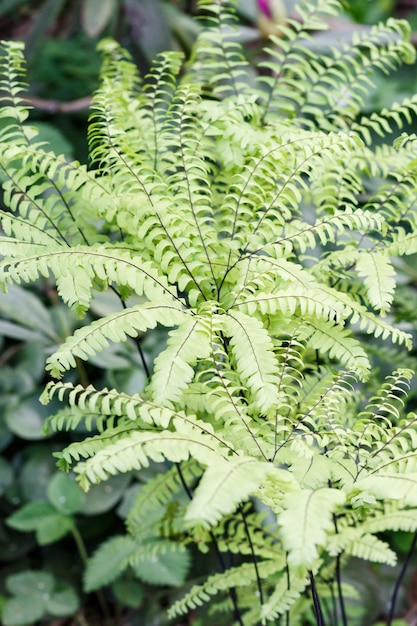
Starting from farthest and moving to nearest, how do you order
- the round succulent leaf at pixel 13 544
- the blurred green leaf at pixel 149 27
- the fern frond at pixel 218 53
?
the blurred green leaf at pixel 149 27 → the round succulent leaf at pixel 13 544 → the fern frond at pixel 218 53

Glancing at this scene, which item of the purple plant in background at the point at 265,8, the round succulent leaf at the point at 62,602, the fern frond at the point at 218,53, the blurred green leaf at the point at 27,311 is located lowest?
the round succulent leaf at the point at 62,602

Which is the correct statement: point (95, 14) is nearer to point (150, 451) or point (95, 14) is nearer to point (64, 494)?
point (64, 494)

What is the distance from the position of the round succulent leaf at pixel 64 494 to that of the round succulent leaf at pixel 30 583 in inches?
10.8

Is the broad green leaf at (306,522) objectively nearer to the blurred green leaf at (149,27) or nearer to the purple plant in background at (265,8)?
the blurred green leaf at (149,27)

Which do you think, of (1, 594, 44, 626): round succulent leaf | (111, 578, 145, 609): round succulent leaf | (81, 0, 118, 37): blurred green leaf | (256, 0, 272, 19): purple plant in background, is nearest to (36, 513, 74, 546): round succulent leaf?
(1, 594, 44, 626): round succulent leaf

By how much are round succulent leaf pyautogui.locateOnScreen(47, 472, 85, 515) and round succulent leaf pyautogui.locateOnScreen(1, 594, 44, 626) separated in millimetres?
308

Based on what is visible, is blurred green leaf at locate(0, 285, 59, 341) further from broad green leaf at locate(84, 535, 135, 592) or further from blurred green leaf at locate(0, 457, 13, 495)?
broad green leaf at locate(84, 535, 135, 592)

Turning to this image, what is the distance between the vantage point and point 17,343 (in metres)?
2.71

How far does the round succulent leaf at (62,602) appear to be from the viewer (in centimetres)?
206

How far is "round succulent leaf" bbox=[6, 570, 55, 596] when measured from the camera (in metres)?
2.11

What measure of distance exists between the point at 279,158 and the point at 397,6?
3368 millimetres

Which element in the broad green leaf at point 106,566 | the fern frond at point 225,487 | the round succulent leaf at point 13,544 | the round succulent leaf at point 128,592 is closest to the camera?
the fern frond at point 225,487

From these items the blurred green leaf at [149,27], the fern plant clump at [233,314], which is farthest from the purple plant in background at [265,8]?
the fern plant clump at [233,314]

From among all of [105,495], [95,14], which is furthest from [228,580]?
[95,14]
